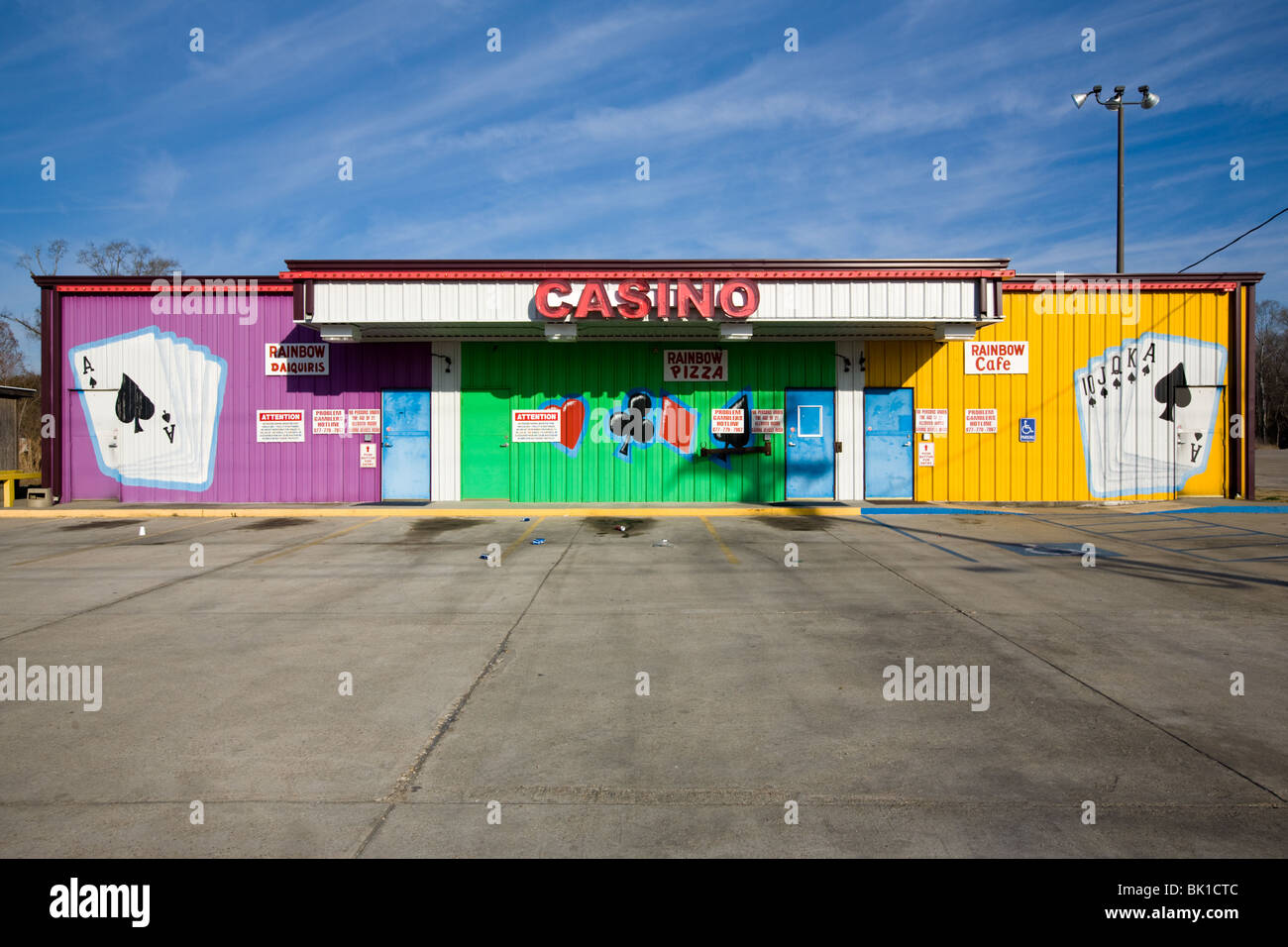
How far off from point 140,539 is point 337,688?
10.3 meters

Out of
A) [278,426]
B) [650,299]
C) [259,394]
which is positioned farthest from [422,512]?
[650,299]

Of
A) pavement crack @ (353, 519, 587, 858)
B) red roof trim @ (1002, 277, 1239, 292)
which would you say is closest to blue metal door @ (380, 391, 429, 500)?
pavement crack @ (353, 519, 587, 858)

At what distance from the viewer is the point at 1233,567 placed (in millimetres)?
10523

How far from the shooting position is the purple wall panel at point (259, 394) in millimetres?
19141

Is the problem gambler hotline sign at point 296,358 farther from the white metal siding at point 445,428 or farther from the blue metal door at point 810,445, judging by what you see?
the blue metal door at point 810,445

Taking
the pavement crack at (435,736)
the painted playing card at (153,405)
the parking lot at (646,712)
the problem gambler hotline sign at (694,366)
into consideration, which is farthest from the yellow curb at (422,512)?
the pavement crack at (435,736)

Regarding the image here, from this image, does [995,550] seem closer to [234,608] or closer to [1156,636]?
[1156,636]

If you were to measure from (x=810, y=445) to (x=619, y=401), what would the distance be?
186 inches

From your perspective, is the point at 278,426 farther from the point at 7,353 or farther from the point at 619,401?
the point at 7,353

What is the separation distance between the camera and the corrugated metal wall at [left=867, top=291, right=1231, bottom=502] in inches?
746

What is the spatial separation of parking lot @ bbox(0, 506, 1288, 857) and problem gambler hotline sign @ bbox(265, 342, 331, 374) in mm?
8989
